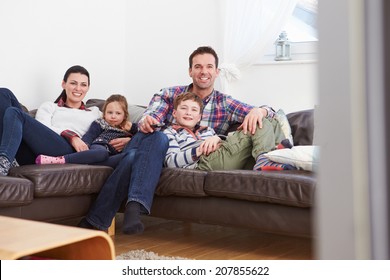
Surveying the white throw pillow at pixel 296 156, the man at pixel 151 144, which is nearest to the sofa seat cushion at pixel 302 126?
the man at pixel 151 144

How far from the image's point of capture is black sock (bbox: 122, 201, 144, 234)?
2.97 m

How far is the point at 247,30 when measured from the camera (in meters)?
4.22

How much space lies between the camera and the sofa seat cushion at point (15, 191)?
2.79 m

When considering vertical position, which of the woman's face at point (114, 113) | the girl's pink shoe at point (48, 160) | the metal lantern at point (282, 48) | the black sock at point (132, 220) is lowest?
the black sock at point (132, 220)

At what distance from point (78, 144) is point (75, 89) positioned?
1.53ft

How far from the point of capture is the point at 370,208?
328 mm

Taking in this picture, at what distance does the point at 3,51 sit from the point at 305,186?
7.83ft

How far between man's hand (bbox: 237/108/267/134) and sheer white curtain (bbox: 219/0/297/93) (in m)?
0.90

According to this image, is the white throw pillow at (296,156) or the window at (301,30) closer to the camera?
the white throw pillow at (296,156)

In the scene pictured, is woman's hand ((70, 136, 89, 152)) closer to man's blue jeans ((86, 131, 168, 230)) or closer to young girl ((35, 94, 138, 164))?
young girl ((35, 94, 138, 164))

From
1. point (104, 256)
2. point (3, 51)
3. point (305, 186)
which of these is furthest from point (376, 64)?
point (3, 51)

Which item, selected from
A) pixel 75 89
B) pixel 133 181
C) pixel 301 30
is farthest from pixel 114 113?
pixel 301 30

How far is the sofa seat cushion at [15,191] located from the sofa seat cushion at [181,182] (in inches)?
26.4

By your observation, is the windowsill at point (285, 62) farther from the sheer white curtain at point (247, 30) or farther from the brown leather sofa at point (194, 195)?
the brown leather sofa at point (194, 195)
